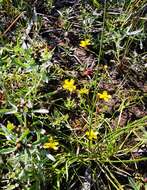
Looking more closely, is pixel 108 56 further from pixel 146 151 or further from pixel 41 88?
pixel 146 151

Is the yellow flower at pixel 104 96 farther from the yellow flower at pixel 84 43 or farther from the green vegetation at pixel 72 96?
the yellow flower at pixel 84 43

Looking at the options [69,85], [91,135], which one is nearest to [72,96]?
[69,85]

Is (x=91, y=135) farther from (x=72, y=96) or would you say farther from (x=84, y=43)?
(x=84, y=43)

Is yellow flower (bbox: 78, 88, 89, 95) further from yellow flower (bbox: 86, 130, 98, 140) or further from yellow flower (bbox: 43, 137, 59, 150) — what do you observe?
yellow flower (bbox: 43, 137, 59, 150)

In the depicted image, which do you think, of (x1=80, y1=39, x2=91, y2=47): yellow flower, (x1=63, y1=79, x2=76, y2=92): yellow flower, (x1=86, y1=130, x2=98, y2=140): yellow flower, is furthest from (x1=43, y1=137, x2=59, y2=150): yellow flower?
(x1=80, y1=39, x2=91, y2=47): yellow flower

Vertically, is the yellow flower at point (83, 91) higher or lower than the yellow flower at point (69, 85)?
lower

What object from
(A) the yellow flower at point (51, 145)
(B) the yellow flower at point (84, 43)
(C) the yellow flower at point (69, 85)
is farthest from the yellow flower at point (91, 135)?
(B) the yellow flower at point (84, 43)

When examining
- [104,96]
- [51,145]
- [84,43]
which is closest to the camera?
[51,145]

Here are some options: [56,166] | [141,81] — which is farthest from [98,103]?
[56,166]
